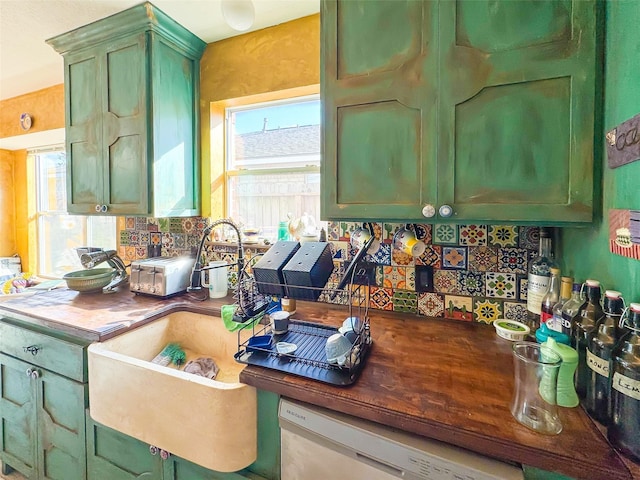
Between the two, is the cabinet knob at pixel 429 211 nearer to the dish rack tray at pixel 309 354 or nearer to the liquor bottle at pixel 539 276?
the dish rack tray at pixel 309 354

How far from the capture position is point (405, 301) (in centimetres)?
138

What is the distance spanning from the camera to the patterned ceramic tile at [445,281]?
1294mm

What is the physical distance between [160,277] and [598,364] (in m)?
1.78

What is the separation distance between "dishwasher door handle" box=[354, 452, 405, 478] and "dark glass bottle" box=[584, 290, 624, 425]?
46cm

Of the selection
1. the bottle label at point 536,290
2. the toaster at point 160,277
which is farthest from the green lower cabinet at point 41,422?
the bottle label at point 536,290

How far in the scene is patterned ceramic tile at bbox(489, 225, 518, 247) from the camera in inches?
47.3

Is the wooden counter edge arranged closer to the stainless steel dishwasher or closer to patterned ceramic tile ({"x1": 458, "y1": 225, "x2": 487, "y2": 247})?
the stainless steel dishwasher

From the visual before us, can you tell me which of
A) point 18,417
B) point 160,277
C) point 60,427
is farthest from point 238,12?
point 18,417

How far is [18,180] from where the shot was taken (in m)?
3.05

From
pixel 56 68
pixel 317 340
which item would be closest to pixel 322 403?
pixel 317 340

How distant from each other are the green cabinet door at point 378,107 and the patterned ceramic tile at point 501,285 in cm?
54

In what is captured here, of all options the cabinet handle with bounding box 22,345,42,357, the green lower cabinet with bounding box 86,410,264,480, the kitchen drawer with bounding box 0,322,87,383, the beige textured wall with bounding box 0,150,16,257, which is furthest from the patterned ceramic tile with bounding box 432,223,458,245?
the beige textured wall with bounding box 0,150,16,257

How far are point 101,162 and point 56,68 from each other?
45.9 inches

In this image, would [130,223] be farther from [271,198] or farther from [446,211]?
[446,211]
